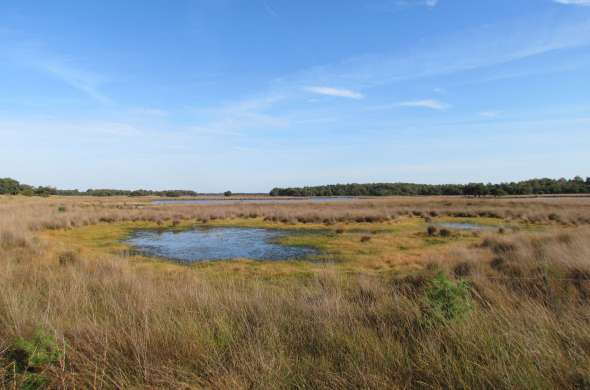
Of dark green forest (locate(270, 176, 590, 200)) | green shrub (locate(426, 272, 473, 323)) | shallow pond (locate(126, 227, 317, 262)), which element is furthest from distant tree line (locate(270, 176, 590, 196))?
green shrub (locate(426, 272, 473, 323))

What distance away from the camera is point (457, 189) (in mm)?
136000

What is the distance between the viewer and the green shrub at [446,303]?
427 centimetres

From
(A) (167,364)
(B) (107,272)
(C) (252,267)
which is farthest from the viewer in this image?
(C) (252,267)

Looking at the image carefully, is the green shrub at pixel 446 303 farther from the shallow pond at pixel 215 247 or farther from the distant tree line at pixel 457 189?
the distant tree line at pixel 457 189

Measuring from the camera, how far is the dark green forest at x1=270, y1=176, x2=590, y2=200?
103 meters

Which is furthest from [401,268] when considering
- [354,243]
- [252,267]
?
[354,243]

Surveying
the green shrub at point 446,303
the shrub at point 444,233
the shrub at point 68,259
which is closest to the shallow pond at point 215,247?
the shrub at point 68,259

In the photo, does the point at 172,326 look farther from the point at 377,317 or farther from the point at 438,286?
the point at 438,286

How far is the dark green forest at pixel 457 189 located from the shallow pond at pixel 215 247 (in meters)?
101

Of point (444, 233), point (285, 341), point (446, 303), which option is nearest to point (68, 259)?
point (285, 341)

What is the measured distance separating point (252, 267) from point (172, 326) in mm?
9794

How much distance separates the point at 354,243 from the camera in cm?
2019

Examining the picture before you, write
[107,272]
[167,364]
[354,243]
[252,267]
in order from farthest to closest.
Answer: [354,243], [252,267], [107,272], [167,364]

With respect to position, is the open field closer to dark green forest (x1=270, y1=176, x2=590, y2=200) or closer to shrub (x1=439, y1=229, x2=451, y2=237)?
shrub (x1=439, y1=229, x2=451, y2=237)
